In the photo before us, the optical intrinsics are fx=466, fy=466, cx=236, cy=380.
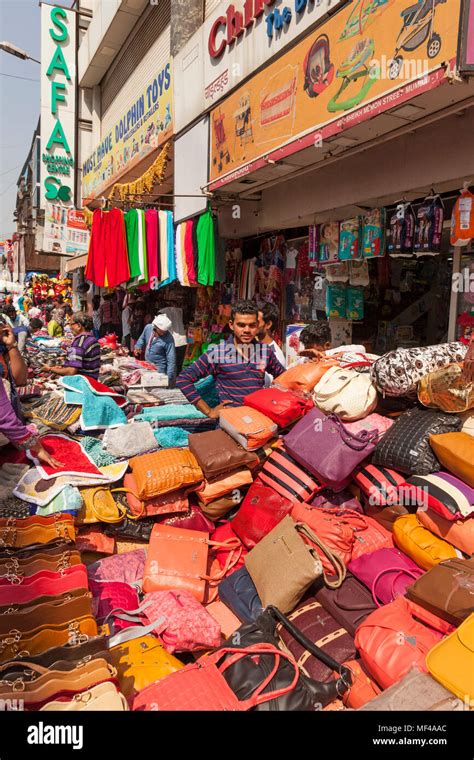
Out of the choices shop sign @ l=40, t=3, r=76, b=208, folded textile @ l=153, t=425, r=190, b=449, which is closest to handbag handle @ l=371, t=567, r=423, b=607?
folded textile @ l=153, t=425, r=190, b=449

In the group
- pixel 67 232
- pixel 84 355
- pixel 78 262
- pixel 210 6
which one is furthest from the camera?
pixel 67 232

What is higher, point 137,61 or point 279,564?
point 137,61

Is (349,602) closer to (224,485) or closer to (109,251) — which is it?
(224,485)

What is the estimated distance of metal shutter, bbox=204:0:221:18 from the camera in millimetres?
7135

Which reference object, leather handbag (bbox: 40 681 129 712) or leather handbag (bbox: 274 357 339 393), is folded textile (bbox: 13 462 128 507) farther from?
leather handbag (bbox: 40 681 129 712)

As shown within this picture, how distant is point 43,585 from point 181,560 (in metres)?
0.96

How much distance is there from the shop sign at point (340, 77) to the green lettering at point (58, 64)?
13369mm

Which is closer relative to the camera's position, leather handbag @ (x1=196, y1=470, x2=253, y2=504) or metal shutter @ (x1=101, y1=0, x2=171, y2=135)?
leather handbag @ (x1=196, y1=470, x2=253, y2=504)

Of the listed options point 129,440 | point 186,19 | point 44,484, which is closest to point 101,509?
point 44,484

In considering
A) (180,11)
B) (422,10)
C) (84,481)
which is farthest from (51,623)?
(180,11)

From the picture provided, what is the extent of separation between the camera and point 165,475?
11.5 feet

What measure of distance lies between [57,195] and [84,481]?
53.6 ft

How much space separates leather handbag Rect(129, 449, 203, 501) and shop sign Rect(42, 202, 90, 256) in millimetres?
11978

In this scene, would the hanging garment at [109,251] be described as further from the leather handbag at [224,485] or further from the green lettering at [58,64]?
the green lettering at [58,64]
